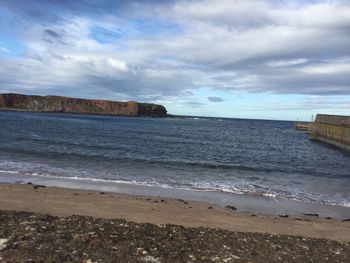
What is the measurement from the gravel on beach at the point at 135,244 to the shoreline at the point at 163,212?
2572 mm

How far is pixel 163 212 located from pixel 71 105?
18486 centimetres

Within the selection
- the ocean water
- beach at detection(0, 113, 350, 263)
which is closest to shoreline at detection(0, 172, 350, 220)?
beach at detection(0, 113, 350, 263)

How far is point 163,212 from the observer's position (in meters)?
12.4

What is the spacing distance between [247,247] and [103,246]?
2.69 metres

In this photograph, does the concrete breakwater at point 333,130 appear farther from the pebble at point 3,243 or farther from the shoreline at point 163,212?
the pebble at point 3,243

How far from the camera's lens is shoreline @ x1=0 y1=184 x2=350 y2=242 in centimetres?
1115

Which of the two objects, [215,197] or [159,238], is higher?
[159,238]

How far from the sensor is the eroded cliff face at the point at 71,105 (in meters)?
187

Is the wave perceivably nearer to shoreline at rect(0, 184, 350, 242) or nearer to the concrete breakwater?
shoreline at rect(0, 184, 350, 242)

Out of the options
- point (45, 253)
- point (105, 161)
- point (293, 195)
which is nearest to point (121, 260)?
point (45, 253)

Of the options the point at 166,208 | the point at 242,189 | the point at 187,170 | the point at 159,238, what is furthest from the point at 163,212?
the point at 187,170

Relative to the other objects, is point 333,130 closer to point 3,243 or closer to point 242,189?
point 242,189

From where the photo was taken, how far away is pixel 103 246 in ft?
22.7

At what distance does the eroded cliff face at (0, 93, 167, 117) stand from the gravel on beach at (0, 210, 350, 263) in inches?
7251
